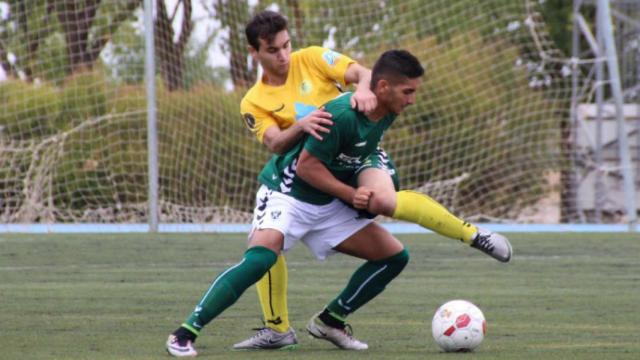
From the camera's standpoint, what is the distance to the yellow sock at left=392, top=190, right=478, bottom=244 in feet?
18.6

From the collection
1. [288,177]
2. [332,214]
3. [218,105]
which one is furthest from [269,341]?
[218,105]

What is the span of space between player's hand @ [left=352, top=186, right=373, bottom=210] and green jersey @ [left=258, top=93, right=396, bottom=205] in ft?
0.64

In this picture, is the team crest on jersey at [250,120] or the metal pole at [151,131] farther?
the metal pole at [151,131]

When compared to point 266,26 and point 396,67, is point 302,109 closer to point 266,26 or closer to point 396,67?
point 266,26

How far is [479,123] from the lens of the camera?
55.4ft

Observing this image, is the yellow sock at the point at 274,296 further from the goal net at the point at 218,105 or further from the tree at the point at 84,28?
the tree at the point at 84,28

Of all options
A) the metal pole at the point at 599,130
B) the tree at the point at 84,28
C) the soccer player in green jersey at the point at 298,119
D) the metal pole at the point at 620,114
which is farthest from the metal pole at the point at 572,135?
the soccer player in green jersey at the point at 298,119

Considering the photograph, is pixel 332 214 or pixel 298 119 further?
pixel 298 119

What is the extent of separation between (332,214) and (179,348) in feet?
3.25

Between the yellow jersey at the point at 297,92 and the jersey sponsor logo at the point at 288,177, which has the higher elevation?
the yellow jersey at the point at 297,92

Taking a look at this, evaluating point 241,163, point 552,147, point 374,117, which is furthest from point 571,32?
point 374,117

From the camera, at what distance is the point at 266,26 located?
19.3 ft

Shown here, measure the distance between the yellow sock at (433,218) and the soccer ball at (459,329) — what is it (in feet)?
1.08

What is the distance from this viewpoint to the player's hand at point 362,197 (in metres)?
5.50
